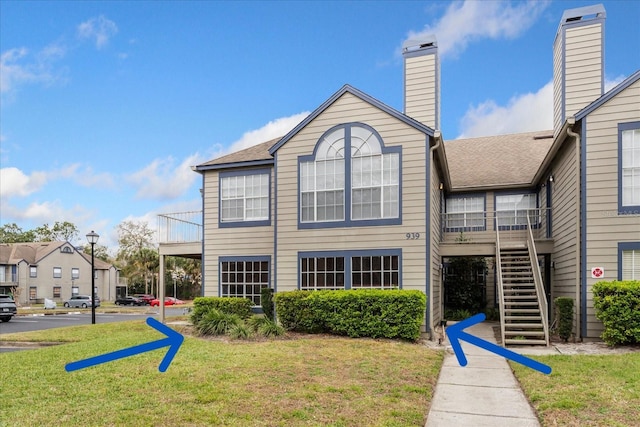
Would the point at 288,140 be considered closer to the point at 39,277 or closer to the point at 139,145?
→ the point at 139,145

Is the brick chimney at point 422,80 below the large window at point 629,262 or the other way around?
the other way around

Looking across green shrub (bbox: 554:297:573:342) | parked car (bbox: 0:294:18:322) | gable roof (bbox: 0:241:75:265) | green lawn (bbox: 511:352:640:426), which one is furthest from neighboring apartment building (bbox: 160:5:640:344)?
gable roof (bbox: 0:241:75:265)

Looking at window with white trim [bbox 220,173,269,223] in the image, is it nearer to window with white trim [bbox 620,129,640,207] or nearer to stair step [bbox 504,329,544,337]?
stair step [bbox 504,329,544,337]

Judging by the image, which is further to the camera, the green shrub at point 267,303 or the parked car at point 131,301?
the parked car at point 131,301

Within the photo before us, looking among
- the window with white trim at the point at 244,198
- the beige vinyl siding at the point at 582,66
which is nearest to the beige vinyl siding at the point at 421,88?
the beige vinyl siding at the point at 582,66

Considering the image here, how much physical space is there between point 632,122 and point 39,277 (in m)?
50.4

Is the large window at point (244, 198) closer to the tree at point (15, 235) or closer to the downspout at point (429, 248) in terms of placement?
the downspout at point (429, 248)

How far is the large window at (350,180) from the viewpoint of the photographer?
1291 centimetres

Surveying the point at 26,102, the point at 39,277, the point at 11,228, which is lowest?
the point at 39,277

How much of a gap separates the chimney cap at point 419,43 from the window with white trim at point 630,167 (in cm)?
593

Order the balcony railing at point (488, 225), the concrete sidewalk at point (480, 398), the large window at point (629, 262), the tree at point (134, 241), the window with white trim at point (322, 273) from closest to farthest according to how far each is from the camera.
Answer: the concrete sidewalk at point (480, 398) < the large window at point (629, 262) < the window with white trim at point (322, 273) < the balcony railing at point (488, 225) < the tree at point (134, 241)

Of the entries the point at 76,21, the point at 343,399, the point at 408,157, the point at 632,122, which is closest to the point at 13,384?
the point at 343,399

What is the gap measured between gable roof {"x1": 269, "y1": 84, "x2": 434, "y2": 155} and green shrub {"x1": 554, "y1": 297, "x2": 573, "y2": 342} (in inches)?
204

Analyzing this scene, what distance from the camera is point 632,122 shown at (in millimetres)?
11188
